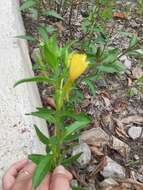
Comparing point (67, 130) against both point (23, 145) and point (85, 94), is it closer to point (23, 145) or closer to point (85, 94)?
point (23, 145)

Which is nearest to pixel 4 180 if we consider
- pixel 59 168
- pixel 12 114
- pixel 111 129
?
pixel 59 168

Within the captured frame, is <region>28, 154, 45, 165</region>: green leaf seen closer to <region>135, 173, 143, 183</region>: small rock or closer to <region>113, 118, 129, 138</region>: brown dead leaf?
<region>135, 173, 143, 183</region>: small rock

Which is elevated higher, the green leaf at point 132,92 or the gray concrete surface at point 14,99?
the gray concrete surface at point 14,99

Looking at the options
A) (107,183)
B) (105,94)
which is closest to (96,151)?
A: (107,183)

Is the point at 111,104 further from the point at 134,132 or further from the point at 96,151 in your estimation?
the point at 96,151

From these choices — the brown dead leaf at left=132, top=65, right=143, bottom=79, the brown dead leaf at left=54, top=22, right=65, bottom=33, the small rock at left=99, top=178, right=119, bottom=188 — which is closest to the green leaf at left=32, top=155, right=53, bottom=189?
the small rock at left=99, top=178, right=119, bottom=188

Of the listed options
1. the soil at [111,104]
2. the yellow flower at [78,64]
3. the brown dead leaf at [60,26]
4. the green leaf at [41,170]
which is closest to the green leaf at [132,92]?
the soil at [111,104]

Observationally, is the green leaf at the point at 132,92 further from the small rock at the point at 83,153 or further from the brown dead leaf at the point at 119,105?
the small rock at the point at 83,153
